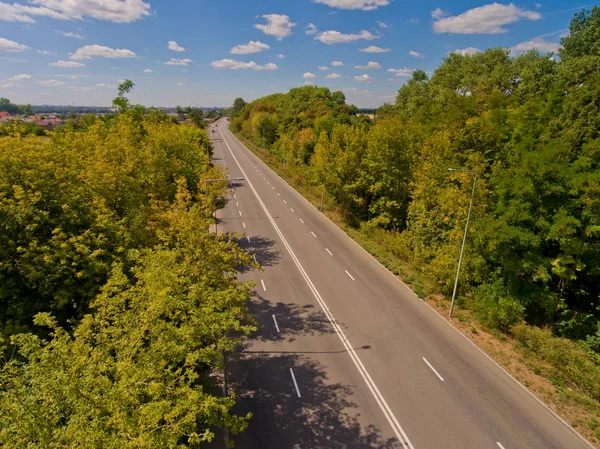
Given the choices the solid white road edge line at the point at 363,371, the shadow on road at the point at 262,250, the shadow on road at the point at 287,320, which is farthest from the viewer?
the shadow on road at the point at 262,250

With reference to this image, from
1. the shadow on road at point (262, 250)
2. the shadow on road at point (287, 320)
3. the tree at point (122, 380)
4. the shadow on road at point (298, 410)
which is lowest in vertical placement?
the shadow on road at point (298, 410)

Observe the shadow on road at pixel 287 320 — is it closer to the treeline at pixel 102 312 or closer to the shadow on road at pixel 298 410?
the treeline at pixel 102 312

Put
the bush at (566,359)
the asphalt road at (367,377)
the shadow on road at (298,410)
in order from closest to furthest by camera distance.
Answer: the shadow on road at (298,410)
the asphalt road at (367,377)
the bush at (566,359)

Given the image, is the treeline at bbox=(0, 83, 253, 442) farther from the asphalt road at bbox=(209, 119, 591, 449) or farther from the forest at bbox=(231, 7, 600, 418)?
the forest at bbox=(231, 7, 600, 418)

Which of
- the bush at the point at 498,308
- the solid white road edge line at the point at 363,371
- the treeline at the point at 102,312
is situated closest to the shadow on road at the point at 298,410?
the solid white road edge line at the point at 363,371

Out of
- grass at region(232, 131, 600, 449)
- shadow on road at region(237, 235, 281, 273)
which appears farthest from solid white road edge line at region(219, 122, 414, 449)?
grass at region(232, 131, 600, 449)

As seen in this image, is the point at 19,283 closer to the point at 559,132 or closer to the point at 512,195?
the point at 512,195

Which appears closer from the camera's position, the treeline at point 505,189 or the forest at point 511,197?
the forest at point 511,197
